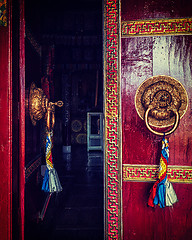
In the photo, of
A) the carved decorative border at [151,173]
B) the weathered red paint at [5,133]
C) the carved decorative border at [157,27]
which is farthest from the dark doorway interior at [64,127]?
the carved decorative border at [157,27]

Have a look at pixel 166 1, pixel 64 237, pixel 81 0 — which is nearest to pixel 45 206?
pixel 64 237

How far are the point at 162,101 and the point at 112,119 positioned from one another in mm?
448

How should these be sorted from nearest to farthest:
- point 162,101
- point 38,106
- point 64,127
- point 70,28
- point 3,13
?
point 3,13
point 162,101
point 38,106
point 70,28
point 64,127

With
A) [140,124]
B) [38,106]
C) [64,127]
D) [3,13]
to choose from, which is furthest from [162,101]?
[64,127]

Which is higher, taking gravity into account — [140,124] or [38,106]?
[38,106]

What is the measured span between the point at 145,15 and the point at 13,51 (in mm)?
1155

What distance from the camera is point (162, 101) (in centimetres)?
157

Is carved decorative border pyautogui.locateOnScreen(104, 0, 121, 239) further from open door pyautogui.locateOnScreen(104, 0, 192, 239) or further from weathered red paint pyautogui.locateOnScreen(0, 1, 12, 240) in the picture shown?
weathered red paint pyautogui.locateOnScreen(0, 1, 12, 240)

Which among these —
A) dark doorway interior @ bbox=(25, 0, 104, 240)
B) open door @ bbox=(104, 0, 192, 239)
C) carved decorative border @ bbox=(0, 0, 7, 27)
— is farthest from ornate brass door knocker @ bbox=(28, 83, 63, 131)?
open door @ bbox=(104, 0, 192, 239)

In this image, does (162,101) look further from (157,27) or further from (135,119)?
(157,27)

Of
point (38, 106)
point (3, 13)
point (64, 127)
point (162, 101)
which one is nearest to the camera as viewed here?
point (3, 13)

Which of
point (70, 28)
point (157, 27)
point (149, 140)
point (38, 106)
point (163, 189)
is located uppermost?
point (70, 28)

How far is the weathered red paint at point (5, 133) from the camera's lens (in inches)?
56.9

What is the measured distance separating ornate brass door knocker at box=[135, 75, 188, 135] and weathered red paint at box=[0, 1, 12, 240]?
3.60 ft
